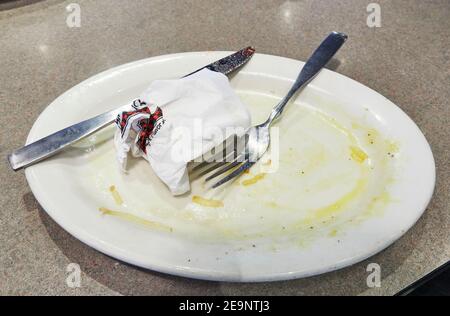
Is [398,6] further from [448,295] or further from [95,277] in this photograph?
[95,277]

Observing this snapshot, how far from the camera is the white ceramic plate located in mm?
412

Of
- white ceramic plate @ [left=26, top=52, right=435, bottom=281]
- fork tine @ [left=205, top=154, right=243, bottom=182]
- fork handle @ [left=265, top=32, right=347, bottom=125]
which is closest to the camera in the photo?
white ceramic plate @ [left=26, top=52, right=435, bottom=281]

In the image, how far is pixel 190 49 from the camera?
0.82m

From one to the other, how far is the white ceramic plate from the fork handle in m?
0.01

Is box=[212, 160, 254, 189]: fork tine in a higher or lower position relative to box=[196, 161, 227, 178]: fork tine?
lower

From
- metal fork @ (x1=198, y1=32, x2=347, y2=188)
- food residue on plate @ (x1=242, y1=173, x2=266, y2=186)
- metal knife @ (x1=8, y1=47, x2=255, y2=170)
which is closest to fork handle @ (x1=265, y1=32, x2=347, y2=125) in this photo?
metal fork @ (x1=198, y1=32, x2=347, y2=188)

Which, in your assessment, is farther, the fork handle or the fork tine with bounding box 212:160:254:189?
the fork handle

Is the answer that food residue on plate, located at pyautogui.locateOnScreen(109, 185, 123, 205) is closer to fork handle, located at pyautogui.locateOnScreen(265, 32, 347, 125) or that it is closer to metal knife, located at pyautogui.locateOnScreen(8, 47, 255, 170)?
metal knife, located at pyautogui.locateOnScreen(8, 47, 255, 170)

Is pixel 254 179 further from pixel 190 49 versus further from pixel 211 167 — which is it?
pixel 190 49

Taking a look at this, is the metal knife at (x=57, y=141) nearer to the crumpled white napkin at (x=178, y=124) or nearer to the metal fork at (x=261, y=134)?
the crumpled white napkin at (x=178, y=124)

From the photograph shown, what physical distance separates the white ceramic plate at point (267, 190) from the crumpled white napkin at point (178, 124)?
3cm

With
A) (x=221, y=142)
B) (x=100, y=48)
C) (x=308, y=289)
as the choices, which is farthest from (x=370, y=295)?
(x=100, y=48)

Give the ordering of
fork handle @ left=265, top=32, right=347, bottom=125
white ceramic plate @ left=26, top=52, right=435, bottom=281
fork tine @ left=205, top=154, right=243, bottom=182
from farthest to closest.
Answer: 1. fork handle @ left=265, top=32, right=347, bottom=125
2. fork tine @ left=205, top=154, right=243, bottom=182
3. white ceramic plate @ left=26, top=52, right=435, bottom=281

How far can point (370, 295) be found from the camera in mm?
429
